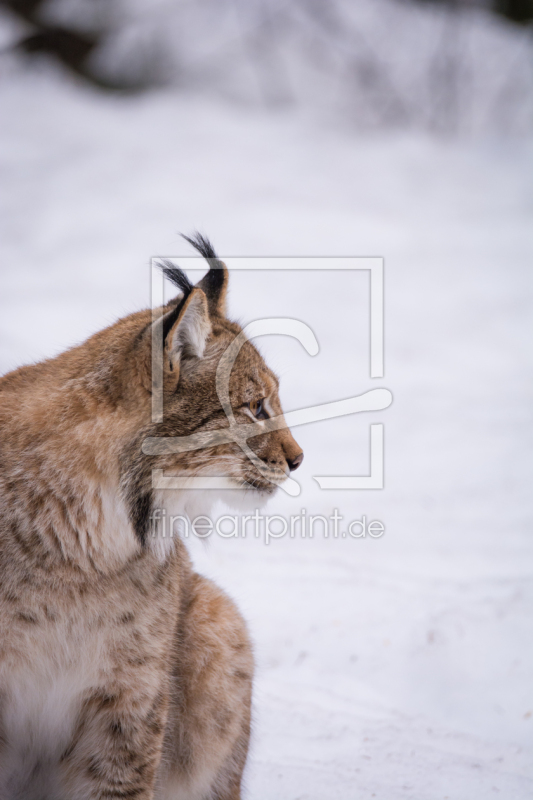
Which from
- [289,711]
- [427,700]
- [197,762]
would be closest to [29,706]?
[197,762]

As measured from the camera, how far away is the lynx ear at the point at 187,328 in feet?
6.67

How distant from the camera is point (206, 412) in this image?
219 cm

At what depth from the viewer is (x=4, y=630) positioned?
6.64 feet

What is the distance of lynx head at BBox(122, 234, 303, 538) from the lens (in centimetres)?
213

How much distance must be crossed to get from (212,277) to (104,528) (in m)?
0.88

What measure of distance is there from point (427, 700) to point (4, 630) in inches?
81.5

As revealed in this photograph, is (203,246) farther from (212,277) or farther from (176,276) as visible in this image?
(176,276)

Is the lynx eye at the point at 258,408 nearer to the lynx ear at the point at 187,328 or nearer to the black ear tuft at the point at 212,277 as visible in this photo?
the lynx ear at the point at 187,328

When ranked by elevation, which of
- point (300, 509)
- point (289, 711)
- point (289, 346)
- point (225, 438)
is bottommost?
point (289, 711)

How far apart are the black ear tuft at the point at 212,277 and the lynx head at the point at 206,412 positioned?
0.05 metres

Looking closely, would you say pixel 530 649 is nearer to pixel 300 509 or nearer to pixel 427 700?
pixel 427 700

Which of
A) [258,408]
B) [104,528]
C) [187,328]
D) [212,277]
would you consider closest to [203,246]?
[212,277]
